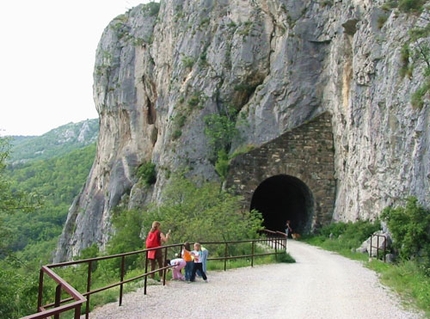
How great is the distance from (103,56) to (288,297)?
37.5 m

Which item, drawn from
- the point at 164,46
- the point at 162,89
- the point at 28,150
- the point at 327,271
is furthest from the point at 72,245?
the point at 28,150

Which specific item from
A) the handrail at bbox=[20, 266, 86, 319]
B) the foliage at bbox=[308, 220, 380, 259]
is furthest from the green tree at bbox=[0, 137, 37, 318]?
the foliage at bbox=[308, 220, 380, 259]

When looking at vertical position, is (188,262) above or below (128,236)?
above

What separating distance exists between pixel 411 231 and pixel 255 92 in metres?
16.6

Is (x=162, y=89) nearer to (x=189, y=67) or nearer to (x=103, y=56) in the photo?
(x=189, y=67)

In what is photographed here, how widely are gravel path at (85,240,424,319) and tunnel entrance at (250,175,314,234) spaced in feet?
41.3

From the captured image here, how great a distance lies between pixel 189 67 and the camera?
108ft

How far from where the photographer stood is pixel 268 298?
9656mm

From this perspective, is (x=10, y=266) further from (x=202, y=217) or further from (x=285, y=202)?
(x=285, y=202)

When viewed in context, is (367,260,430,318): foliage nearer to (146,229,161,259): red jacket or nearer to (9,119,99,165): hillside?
(146,229,161,259): red jacket

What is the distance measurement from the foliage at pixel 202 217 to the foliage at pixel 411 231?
5.42m

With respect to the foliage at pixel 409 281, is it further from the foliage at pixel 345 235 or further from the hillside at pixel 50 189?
the hillside at pixel 50 189

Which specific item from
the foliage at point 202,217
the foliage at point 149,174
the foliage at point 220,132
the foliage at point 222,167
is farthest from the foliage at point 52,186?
the foliage at point 202,217

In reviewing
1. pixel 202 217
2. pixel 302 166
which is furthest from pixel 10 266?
pixel 302 166
